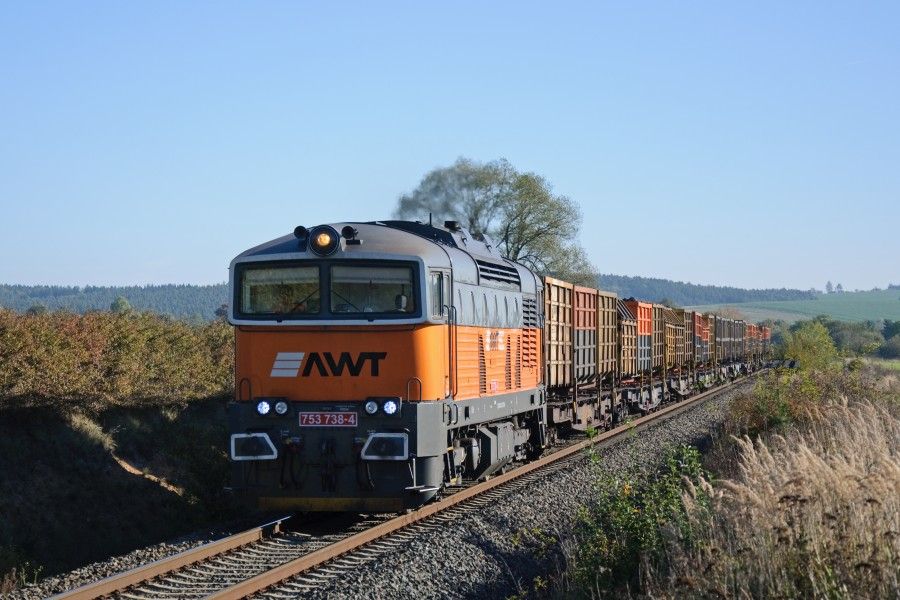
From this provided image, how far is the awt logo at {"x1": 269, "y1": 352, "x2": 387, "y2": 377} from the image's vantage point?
12.2 meters

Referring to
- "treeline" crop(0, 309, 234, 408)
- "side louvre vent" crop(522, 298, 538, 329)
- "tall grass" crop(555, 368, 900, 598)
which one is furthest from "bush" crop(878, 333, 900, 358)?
"tall grass" crop(555, 368, 900, 598)

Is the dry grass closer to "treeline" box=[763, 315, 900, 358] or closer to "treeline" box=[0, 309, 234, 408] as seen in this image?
"treeline" box=[0, 309, 234, 408]

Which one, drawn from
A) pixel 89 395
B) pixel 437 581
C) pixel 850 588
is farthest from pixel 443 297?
pixel 89 395

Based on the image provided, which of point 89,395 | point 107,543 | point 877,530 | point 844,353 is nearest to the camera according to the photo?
point 877,530

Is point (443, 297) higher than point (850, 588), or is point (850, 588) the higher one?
A: point (443, 297)

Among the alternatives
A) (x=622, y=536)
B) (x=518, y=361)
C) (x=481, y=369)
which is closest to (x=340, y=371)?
(x=481, y=369)

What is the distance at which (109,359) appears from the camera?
17828 millimetres

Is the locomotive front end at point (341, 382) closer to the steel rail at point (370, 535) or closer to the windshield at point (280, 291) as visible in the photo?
the windshield at point (280, 291)

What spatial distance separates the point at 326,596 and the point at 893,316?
189748 mm

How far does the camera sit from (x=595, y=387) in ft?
83.6

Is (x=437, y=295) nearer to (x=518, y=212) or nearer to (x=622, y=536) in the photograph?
(x=622, y=536)

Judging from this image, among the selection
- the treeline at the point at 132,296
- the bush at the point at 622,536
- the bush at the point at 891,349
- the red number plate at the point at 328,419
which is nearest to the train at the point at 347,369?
the red number plate at the point at 328,419

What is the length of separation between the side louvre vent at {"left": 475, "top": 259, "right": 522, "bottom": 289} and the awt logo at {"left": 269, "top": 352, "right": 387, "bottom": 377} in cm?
281

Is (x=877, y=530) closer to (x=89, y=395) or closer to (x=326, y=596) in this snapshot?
(x=326, y=596)
